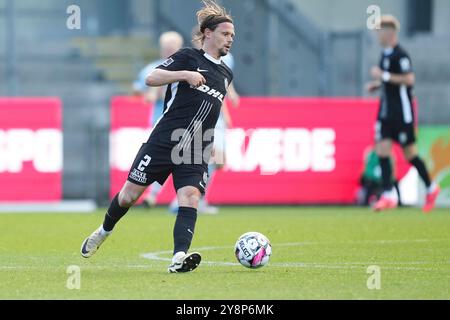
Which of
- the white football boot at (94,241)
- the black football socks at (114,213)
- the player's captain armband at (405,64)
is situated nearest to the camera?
the black football socks at (114,213)

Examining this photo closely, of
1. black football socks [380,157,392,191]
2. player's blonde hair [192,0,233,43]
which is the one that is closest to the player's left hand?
black football socks [380,157,392,191]

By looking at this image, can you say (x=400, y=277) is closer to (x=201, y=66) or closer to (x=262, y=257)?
(x=262, y=257)

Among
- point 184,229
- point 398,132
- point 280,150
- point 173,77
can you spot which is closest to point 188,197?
point 184,229

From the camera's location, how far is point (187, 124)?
920 cm

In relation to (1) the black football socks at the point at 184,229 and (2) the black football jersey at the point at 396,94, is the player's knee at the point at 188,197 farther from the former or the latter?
Result: (2) the black football jersey at the point at 396,94

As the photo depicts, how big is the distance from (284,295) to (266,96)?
1327cm

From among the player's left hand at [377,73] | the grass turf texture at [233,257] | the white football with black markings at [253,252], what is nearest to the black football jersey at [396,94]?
the player's left hand at [377,73]

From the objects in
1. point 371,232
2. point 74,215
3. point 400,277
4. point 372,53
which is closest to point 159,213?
point 74,215

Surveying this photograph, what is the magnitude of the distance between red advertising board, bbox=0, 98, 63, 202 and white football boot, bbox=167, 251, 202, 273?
927 centimetres

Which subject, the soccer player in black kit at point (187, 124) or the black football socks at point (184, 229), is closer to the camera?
the black football socks at point (184, 229)

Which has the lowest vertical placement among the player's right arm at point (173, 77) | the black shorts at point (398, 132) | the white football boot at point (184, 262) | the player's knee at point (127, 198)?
the white football boot at point (184, 262)

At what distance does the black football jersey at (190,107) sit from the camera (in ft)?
30.0

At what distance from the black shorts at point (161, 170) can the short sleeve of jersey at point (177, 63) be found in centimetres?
60

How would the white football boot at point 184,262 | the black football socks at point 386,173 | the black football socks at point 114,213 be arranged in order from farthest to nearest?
the black football socks at point 386,173 → the black football socks at point 114,213 → the white football boot at point 184,262
